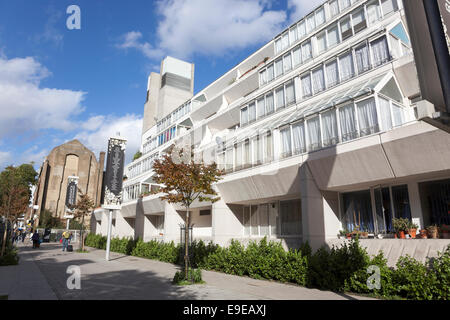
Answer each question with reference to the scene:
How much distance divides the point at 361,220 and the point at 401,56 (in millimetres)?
8660

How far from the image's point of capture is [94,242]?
39062 millimetres

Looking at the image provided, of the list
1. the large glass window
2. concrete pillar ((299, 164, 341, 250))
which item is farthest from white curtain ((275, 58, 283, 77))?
concrete pillar ((299, 164, 341, 250))

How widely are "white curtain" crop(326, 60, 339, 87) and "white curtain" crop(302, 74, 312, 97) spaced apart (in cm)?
151

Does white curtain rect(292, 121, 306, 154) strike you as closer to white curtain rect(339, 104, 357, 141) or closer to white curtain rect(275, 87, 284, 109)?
white curtain rect(339, 104, 357, 141)

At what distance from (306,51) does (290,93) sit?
442cm

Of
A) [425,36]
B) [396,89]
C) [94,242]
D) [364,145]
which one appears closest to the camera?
[425,36]

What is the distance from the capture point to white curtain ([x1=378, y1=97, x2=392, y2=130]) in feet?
44.9

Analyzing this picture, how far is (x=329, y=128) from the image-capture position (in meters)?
15.7

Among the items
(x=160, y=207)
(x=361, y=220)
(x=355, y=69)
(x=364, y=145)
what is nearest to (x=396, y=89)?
(x=355, y=69)

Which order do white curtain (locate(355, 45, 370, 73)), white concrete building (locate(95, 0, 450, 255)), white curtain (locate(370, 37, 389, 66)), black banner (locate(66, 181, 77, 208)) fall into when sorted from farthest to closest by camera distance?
black banner (locate(66, 181, 77, 208)) → white curtain (locate(355, 45, 370, 73)) → white curtain (locate(370, 37, 389, 66)) → white concrete building (locate(95, 0, 450, 255))

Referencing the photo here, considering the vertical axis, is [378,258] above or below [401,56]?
below

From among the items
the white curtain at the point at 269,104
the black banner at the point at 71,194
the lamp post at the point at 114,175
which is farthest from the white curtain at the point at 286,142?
the black banner at the point at 71,194

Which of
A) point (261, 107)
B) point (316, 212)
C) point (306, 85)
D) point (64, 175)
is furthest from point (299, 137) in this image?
point (64, 175)

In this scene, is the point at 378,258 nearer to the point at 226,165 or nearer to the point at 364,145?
the point at 364,145
